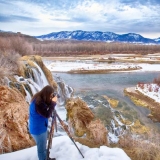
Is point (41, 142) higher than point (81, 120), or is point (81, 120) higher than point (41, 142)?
point (41, 142)

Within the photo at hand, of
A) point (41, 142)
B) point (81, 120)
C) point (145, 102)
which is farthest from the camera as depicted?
point (145, 102)

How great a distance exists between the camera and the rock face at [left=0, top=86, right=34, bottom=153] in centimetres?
570

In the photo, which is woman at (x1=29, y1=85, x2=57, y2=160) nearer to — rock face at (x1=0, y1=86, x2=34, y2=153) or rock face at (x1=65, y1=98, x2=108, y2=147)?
rock face at (x1=0, y1=86, x2=34, y2=153)

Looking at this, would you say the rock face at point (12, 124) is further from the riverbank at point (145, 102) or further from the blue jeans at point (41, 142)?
the riverbank at point (145, 102)

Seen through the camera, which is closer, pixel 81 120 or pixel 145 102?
pixel 81 120

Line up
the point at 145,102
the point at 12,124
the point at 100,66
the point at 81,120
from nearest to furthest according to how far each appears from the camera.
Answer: the point at 12,124 < the point at 81,120 < the point at 145,102 < the point at 100,66

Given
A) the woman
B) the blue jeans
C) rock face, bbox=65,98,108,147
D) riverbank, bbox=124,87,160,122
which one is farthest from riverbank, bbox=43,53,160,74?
the woman

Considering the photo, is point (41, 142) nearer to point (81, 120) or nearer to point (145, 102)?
point (81, 120)

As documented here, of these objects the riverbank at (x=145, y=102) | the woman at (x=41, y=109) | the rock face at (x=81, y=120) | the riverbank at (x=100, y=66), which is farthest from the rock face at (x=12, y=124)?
the riverbank at (x=100, y=66)

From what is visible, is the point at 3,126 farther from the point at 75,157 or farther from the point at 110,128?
the point at 110,128

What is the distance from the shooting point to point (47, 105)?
3.79 m

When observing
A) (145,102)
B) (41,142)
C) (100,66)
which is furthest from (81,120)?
(100,66)

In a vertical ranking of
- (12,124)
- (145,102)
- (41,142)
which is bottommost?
(145,102)

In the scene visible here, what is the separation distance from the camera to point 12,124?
6219 millimetres
